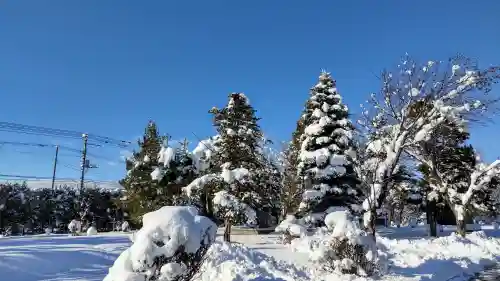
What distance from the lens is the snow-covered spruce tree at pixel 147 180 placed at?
2967 cm

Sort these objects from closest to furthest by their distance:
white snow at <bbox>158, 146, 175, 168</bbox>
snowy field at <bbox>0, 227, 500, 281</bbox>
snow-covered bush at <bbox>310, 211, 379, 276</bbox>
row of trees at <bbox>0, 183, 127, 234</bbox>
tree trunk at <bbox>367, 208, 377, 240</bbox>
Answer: snowy field at <bbox>0, 227, 500, 281</bbox>
snow-covered bush at <bbox>310, 211, 379, 276</bbox>
tree trunk at <bbox>367, 208, 377, 240</bbox>
white snow at <bbox>158, 146, 175, 168</bbox>
row of trees at <bbox>0, 183, 127, 234</bbox>

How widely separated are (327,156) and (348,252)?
49.8 feet

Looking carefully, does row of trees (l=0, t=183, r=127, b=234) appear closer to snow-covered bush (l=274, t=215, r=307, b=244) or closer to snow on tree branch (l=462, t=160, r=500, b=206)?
snow-covered bush (l=274, t=215, r=307, b=244)

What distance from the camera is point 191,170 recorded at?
1170 inches

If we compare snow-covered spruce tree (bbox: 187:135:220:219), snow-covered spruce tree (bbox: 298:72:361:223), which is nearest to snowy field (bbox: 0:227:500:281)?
snow-covered spruce tree (bbox: 187:135:220:219)

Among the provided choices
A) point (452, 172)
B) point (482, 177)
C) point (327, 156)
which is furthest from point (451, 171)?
point (327, 156)

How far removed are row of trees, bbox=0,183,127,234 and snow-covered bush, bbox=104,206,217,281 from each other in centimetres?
4330

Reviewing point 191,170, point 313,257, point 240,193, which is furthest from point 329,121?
point 313,257

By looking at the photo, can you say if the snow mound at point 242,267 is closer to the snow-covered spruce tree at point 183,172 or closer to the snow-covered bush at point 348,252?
the snow-covered bush at point 348,252

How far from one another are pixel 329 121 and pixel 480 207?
12157mm

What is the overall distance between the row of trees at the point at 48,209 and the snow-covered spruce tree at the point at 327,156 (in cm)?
2852

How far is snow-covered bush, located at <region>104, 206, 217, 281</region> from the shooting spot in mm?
6750

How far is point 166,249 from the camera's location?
6832 mm

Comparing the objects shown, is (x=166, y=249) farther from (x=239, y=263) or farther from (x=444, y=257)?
(x=444, y=257)
